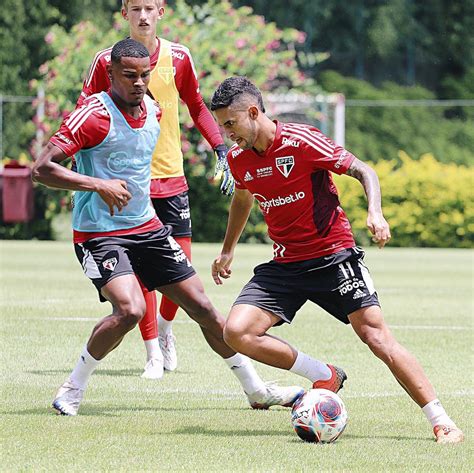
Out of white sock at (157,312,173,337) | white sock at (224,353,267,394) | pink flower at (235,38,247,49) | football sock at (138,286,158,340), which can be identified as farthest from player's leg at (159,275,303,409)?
pink flower at (235,38,247,49)

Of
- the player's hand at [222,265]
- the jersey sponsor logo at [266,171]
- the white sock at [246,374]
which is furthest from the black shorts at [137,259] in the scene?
the jersey sponsor logo at [266,171]

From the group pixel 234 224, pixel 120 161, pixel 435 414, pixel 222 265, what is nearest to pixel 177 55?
pixel 120 161

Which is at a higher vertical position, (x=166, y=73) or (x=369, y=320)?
(x=166, y=73)

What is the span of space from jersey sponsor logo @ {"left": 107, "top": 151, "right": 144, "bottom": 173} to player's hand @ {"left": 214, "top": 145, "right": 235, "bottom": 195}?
0.79m

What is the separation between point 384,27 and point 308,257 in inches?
1852

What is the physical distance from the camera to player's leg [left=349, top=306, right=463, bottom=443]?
22.6 ft

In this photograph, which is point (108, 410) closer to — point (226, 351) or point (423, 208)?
point (226, 351)

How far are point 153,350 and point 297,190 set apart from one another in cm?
253

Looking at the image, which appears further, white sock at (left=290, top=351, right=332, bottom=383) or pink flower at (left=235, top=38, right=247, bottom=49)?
pink flower at (left=235, top=38, right=247, bottom=49)

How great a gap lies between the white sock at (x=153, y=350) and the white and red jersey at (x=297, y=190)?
2.20m

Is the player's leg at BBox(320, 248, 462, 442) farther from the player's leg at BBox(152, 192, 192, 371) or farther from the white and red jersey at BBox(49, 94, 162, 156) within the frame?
the player's leg at BBox(152, 192, 192, 371)

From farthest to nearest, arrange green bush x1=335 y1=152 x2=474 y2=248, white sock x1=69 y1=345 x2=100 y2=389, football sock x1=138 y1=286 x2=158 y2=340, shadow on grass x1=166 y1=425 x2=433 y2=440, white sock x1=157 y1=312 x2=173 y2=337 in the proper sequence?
1. green bush x1=335 y1=152 x2=474 y2=248
2. white sock x1=157 y1=312 x2=173 y2=337
3. football sock x1=138 y1=286 x2=158 y2=340
4. white sock x1=69 y1=345 x2=100 y2=389
5. shadow on grass x1=166 y1=425 x2=433 y2=440

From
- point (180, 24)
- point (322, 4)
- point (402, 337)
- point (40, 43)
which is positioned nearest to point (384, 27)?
point (322, 4)

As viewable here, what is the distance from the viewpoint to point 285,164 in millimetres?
7359
